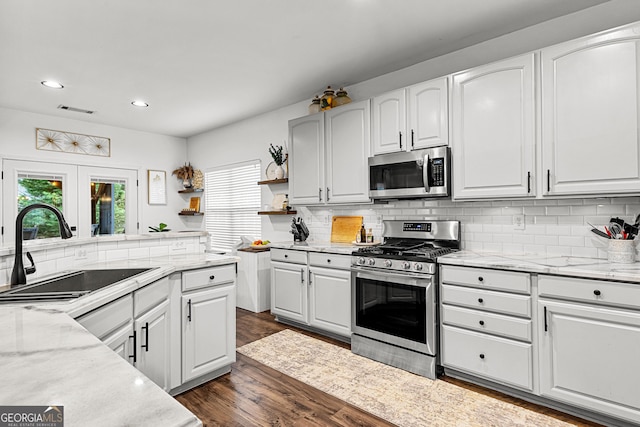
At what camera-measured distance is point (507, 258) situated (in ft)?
8.26

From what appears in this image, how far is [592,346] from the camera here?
198 cm

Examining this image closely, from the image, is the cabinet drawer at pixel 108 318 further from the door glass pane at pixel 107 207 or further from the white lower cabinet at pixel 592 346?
the door glass pane at pixel 107 207

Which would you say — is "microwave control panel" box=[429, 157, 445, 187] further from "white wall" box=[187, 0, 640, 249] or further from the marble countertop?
the marble countertop

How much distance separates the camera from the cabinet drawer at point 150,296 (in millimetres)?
1838

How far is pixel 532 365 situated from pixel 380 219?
185 centimetres

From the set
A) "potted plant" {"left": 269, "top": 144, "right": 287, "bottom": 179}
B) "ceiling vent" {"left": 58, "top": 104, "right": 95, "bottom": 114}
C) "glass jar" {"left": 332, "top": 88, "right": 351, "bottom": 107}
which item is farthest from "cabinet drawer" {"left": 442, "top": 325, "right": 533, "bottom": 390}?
"ceiling vent" {"left": 58, "top": 104, "right": 95, "bottom": 114}

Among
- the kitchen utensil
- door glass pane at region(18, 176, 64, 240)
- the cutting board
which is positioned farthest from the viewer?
door glass pane at region(18, 176, 64, 240)

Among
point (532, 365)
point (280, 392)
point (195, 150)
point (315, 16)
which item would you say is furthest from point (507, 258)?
point (195, 150)

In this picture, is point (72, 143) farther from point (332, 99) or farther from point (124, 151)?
point (332, 99)

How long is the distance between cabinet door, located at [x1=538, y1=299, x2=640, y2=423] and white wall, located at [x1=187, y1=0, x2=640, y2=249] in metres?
0.70

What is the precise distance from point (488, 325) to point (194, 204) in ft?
17.1

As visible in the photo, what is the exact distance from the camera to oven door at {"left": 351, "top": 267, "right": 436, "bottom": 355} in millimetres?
2584

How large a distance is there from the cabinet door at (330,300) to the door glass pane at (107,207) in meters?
3.72

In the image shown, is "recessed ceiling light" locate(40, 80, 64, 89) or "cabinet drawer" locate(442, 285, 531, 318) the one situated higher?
"recessed ceiling light" locate(40, 80, 64, 89)
